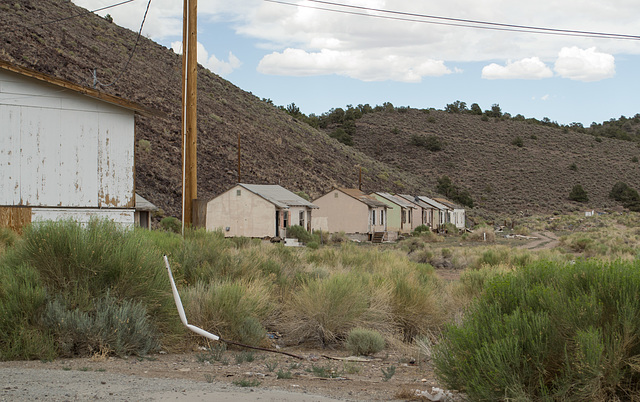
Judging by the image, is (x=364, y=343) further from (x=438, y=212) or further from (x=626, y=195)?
(x=626, y=195)

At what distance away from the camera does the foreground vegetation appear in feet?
18.9

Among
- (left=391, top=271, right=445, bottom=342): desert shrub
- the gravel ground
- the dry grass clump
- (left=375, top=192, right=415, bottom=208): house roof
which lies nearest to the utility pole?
(left=391, top=271, right=445, bottom=342): desert shrub

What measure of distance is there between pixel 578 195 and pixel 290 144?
41.0m

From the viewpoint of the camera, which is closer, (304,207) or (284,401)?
(284,401)

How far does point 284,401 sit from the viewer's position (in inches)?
246

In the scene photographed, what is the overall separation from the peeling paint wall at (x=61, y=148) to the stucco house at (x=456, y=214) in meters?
59.0

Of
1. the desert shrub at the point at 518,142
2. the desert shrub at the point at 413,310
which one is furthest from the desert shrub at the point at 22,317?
the desert shrub at the point at 518,142

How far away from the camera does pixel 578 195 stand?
8788cm

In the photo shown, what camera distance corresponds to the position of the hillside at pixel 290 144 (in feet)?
174

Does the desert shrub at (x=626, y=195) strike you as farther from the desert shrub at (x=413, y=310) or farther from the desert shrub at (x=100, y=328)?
the desert shrub at (x=100, y=328)

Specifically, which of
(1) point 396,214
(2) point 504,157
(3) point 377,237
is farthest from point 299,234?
(2) point 504,157

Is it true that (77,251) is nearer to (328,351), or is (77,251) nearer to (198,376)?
(198,376)

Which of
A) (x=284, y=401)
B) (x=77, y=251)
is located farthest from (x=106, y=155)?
(x=284, y=401)

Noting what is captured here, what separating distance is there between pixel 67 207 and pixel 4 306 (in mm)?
9084
